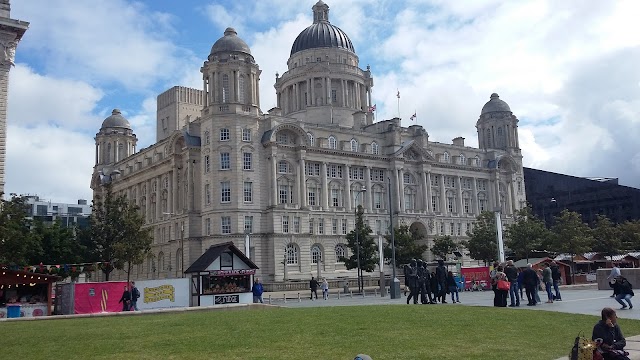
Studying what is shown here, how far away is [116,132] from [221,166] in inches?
1553

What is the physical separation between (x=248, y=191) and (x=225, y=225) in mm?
4957

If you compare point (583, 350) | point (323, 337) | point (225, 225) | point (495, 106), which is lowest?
point (323, 337)

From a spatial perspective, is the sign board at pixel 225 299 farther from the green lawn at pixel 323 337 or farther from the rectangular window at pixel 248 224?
the rectangular window at pixel 248 224

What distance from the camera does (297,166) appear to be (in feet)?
255

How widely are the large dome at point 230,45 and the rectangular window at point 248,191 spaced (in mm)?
16587

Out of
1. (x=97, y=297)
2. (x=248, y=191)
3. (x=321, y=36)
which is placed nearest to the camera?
(x=97, y=297)

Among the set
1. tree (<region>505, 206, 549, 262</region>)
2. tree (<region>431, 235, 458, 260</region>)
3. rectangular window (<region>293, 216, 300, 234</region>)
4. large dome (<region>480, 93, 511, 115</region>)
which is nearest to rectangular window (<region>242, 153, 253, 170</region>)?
rectangular window (<region>293, 216, 300, 234</region>)

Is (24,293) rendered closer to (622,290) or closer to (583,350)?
(622,290)

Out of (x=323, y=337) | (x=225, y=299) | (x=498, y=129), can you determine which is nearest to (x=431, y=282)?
(x=225, y=299)

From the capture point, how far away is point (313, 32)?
107 m

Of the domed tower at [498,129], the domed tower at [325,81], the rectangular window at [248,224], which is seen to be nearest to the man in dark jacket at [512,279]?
the rectangular window at [248,224]

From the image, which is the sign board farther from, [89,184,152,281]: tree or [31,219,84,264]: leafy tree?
[31,219,84,264]: leafy tree

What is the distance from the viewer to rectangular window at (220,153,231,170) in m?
72.9

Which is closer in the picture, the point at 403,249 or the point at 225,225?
the point at 403,249
